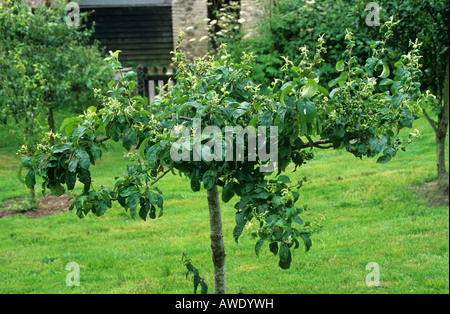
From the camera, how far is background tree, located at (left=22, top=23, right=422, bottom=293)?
2.56 m

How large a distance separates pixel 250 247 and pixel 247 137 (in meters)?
3.64

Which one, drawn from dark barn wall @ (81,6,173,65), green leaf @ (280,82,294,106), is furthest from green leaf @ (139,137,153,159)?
dark barn wall @ (81,6,173,65)

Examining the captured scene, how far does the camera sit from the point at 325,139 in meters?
3.13

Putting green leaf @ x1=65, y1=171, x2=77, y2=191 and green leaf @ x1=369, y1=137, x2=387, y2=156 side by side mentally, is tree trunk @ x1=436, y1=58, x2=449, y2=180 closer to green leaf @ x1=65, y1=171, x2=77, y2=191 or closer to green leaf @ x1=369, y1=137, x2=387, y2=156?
green leaf @ x1=369, y1=137, x2=387, y2=156

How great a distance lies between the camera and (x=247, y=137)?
2723 millimetres

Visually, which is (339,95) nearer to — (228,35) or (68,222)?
(68,222)

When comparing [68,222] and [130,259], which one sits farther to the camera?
[68,222]

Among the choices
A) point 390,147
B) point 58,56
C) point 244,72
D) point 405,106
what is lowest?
point 390,147

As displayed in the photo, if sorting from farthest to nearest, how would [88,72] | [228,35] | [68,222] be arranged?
[228,35] → [88,72] → [68,222]

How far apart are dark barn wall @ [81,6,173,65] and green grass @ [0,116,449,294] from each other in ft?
35.9

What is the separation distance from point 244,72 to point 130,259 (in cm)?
332

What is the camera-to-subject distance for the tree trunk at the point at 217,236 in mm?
3400

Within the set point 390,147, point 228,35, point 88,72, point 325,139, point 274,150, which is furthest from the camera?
point 228,35

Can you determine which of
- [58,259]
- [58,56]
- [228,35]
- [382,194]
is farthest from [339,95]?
[228,35]
